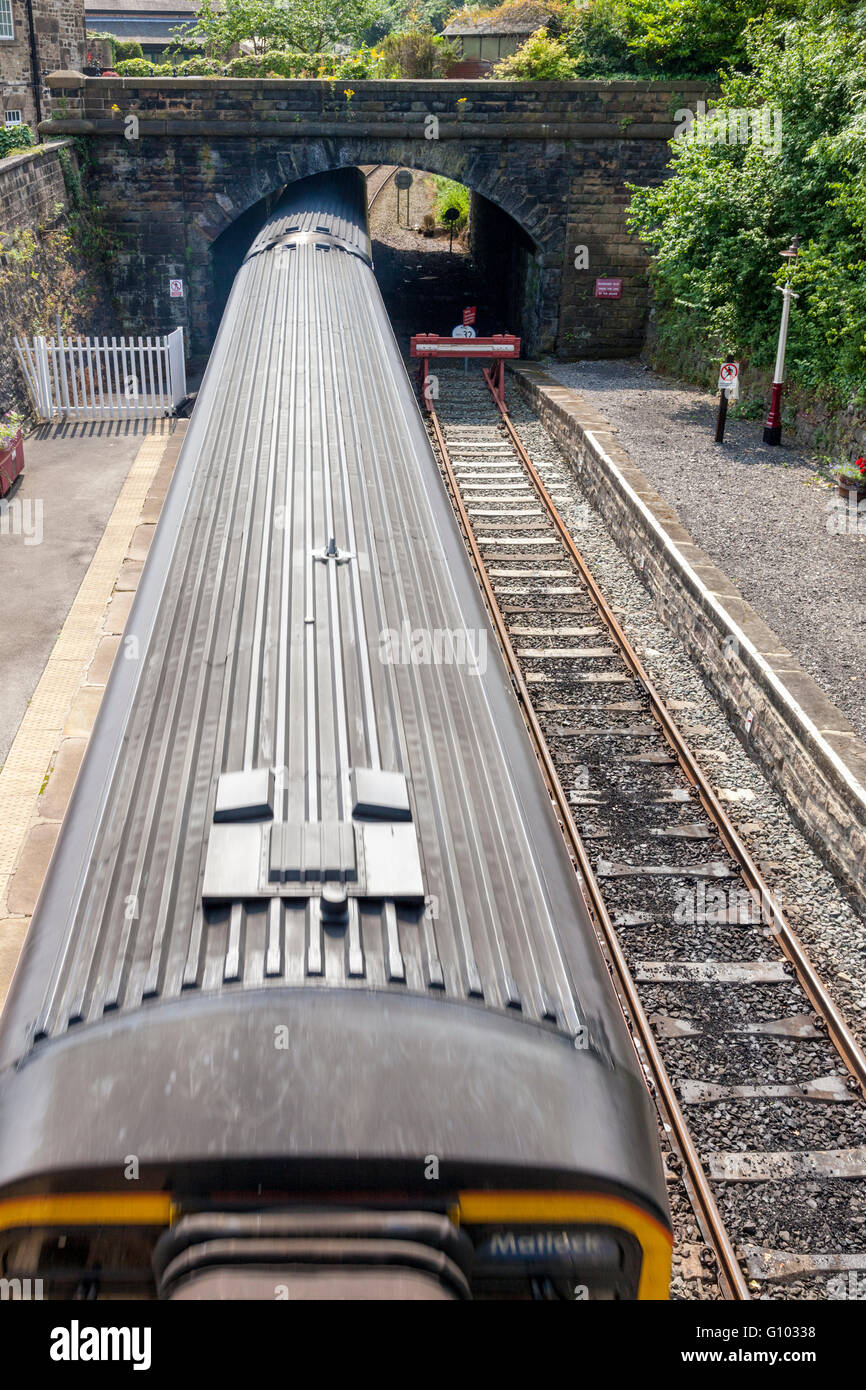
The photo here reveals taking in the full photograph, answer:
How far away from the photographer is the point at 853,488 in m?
12.4

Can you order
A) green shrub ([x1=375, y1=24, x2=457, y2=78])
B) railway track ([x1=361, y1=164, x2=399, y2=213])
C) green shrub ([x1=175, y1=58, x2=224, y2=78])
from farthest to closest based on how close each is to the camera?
railway track ([x1=361, y1=164, x2=399, y2=213])
green shrub ([x1=375, y1=24, x2=457, y2=78])
green shrub ([x1=175, y1=58, x2=224, y2=78])

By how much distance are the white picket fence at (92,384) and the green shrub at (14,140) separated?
4.00 meters

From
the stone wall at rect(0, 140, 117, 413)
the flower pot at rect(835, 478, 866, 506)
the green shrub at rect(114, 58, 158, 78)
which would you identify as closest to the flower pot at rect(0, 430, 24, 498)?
the stone wall at rect(0, 140, 117, 413)

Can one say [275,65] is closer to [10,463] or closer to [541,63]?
[541,63]

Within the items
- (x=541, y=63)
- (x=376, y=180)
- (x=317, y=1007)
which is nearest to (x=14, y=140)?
(x=541, y=63)

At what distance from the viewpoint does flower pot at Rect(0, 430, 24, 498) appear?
42.3ft

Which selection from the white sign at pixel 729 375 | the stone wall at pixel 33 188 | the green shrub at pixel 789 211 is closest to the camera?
the green shrub at pixel 789 211

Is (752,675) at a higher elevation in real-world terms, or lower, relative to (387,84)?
lower

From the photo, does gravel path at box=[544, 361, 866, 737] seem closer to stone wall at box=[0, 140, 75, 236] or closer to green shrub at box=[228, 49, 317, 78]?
green shrub at box=[228, 49, 317, 78]

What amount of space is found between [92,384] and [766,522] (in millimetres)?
10612

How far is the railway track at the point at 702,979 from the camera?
210 inches

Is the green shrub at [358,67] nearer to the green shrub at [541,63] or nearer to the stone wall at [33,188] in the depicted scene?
the green shrub at [541,63]

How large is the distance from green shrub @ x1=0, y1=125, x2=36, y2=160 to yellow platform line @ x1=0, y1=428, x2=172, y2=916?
925cm

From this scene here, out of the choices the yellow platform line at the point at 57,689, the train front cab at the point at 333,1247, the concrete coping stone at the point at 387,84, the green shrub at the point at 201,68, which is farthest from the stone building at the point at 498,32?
the train front cab at the point at 333,1247
